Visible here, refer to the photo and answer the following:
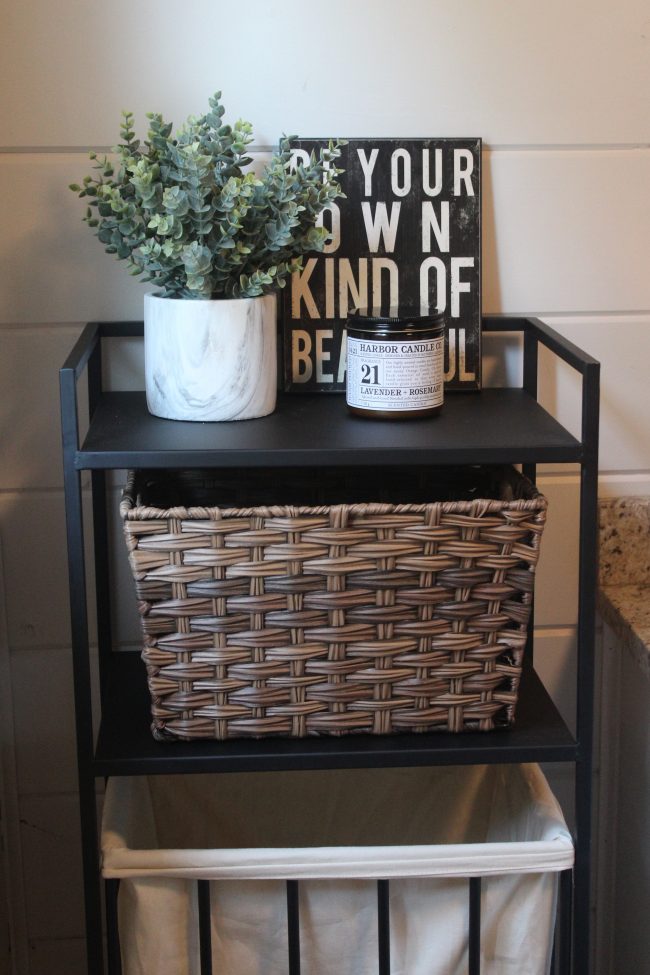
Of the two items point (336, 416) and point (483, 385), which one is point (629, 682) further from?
point (336, 416)

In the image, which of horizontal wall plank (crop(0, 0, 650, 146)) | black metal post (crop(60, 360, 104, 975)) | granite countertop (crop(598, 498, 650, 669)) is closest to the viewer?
black metal post (crop(60, 360, 104, 975))

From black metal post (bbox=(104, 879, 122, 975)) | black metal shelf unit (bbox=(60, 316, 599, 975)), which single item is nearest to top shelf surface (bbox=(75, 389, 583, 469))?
black metal shelf unit (bbox=(60, 316, 599, 975))

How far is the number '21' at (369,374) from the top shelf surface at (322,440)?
0.04 m

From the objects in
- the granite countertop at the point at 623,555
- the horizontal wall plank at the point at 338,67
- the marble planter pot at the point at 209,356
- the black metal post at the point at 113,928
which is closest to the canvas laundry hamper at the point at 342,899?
the black metal post at the point at 113,928

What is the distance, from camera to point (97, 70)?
110 centimetres

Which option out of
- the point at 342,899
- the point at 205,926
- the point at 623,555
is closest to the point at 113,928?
the point at 205,926

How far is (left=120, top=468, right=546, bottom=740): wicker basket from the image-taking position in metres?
0.90

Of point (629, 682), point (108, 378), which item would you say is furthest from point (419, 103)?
point (629, 682)

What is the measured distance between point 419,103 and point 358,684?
1.93ft

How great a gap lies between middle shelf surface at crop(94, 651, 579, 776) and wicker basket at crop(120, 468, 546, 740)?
0.04 feet

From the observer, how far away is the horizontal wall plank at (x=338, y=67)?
3.59 feet

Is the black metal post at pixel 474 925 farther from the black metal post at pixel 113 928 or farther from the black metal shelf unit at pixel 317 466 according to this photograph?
the black metal post at pixel 113 928

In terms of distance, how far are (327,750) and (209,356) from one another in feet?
1.16

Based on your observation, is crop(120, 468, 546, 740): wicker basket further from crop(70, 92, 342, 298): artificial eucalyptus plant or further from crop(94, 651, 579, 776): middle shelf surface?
crop(70, 92, 342, 298): artificial eucalyptus plant
